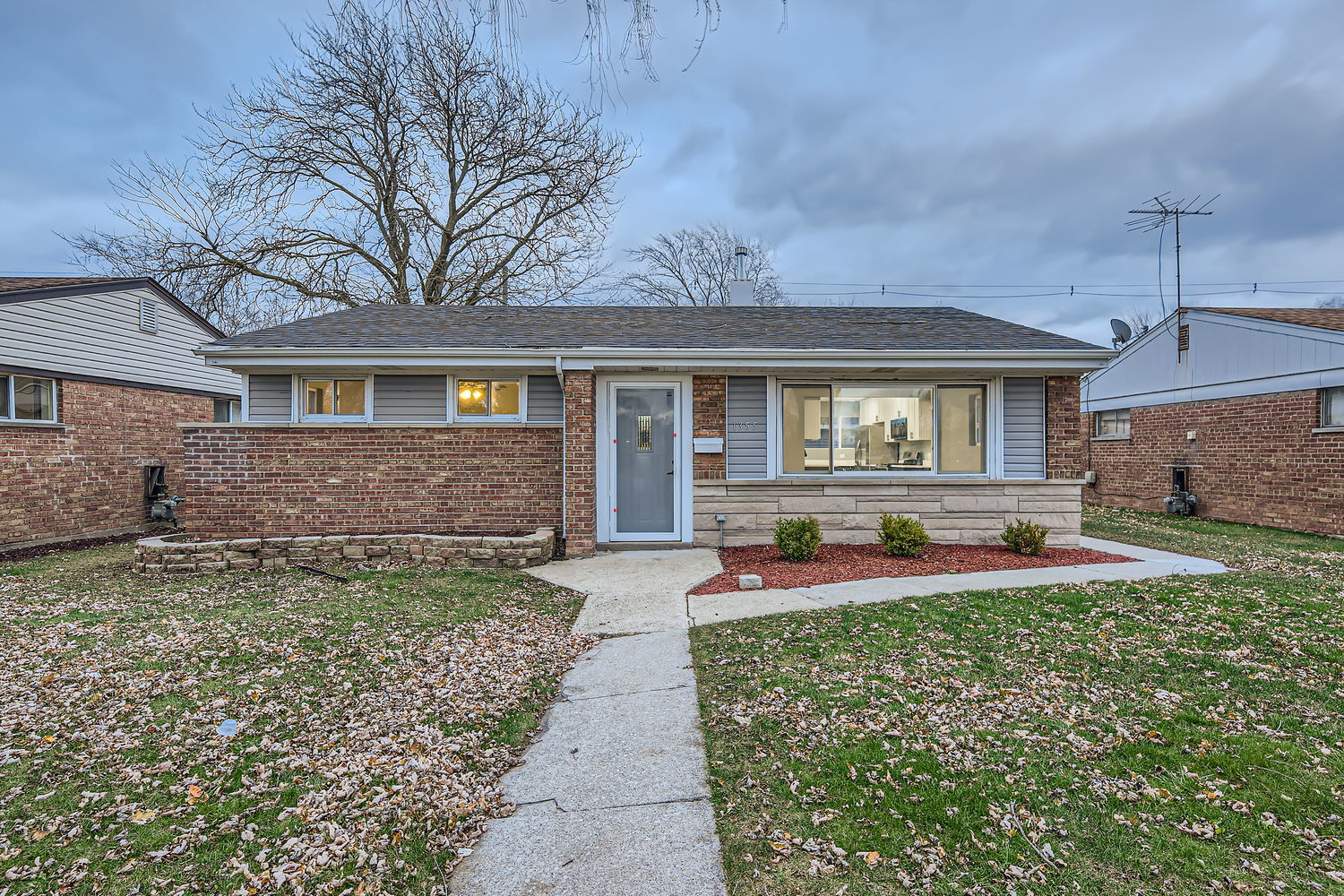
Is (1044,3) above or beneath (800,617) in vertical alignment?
above

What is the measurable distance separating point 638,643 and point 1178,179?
63.1ft

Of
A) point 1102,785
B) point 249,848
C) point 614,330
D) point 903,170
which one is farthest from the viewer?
point 903,170

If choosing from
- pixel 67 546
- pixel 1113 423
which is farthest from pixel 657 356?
pixel 1113 423

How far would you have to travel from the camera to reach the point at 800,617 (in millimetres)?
4938

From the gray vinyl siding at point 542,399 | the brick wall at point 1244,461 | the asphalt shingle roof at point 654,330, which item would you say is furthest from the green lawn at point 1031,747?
the brick wall at point 1244,461

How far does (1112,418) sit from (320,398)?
1774cm

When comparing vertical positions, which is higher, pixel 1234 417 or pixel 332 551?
pixel 1234 417

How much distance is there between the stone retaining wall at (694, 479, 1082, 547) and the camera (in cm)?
818

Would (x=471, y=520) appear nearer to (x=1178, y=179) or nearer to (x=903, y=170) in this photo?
(x=903, y=170)

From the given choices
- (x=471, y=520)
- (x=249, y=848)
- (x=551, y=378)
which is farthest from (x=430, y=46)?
(x=249, y=848)

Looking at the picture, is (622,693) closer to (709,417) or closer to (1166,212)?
(709,417)

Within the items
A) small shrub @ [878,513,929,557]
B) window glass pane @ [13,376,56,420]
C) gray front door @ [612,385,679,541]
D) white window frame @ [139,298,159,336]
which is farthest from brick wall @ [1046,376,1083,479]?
white window frame @ [139,298,159,336]

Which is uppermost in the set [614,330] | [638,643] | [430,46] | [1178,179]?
[430,46]

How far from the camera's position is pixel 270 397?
8.16m
